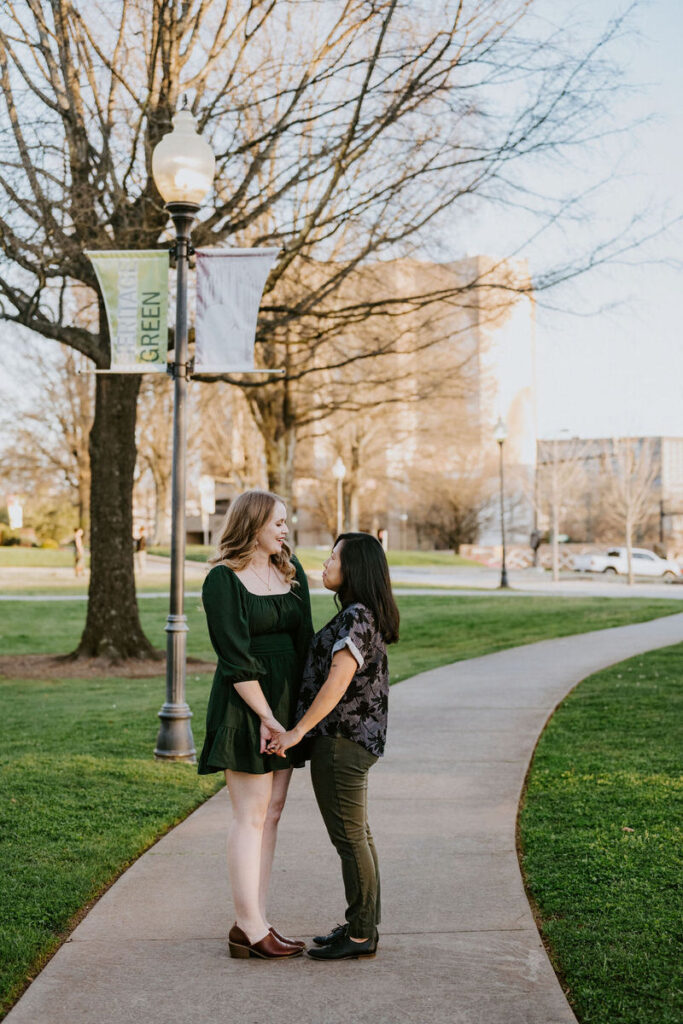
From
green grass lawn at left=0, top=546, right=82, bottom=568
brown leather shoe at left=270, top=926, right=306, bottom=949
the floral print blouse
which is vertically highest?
the floral print blouse

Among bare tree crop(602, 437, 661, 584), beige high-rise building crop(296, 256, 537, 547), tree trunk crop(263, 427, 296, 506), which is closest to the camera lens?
beige high-rise building crop(296, 256, 537, 547)

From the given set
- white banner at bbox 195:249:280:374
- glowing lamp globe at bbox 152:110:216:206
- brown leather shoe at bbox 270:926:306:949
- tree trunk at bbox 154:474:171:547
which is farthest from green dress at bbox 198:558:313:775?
tree trunk at bbox 154:474:171:547

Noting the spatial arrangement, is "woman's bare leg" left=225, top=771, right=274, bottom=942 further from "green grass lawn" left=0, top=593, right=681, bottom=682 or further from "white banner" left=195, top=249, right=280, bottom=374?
"green grass lawn" left=0, top=593, right=681, bottom=682

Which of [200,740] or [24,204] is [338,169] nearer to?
[24,204]

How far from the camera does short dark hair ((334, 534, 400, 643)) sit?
4.19 metres

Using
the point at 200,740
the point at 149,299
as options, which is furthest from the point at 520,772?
the point at 149,299

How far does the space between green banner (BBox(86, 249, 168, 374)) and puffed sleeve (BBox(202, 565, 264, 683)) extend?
5115mm

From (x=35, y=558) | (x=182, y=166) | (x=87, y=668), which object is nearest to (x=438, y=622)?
(x=87, y=668)

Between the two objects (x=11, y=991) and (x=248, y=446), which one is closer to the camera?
(x=11, y=991)

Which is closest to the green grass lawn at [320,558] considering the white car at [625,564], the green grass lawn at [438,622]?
the white car at [625,564]

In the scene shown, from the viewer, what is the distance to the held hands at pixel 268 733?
13.5 ft

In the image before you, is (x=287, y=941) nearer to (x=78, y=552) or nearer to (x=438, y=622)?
(x=438, y=622)

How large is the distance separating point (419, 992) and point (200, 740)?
554cm

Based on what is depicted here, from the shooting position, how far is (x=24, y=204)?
1198cm
